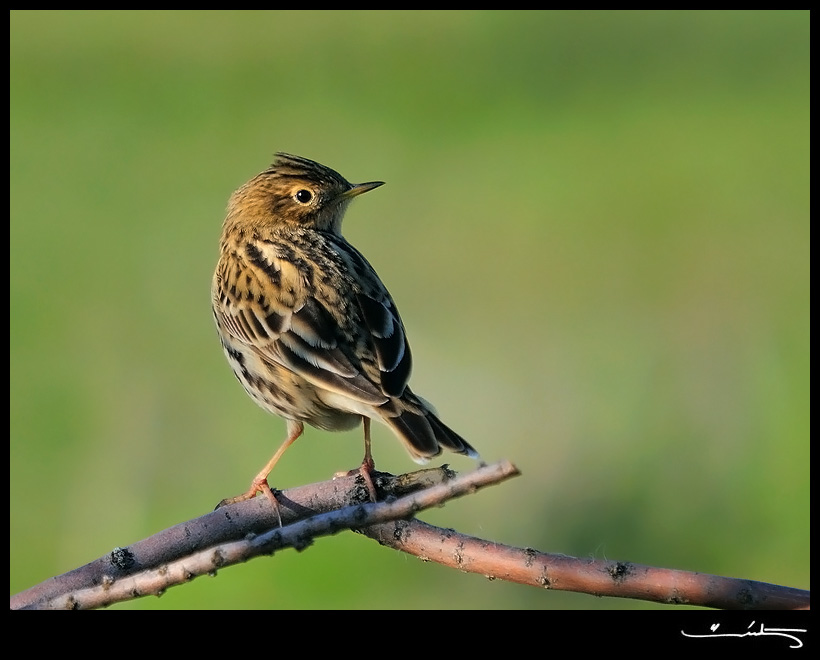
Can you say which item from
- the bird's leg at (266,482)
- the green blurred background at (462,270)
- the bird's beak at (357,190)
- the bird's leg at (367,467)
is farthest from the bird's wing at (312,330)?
the green blurred background at (462,270)

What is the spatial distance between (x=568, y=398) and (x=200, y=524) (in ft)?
26.1

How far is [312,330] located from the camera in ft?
18.2

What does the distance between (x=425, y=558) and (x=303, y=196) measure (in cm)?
344

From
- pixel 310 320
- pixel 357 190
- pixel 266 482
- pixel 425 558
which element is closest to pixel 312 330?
pixel 310 320

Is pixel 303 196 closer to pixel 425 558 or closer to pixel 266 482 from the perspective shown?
pixel 266 482

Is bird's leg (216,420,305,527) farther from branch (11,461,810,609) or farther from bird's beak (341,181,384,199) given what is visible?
bird's beak (341,181,384,199)

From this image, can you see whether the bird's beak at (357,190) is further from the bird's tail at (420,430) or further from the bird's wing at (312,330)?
the bird's tail at (420,430)

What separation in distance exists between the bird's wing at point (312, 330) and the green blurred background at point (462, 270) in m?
1.60

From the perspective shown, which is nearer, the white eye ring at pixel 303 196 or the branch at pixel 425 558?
the branch at pixel 425 558

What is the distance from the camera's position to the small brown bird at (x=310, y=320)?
5.16 m

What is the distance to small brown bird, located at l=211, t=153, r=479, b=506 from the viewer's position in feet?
16.9

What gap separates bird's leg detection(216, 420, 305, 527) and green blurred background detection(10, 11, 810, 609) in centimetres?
125

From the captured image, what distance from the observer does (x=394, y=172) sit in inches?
627

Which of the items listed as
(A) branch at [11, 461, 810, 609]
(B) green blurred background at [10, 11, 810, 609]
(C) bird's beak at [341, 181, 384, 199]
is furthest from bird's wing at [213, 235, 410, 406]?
(B) green blurred background at [10, 11, 810, 609]
